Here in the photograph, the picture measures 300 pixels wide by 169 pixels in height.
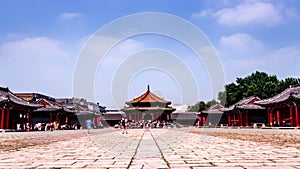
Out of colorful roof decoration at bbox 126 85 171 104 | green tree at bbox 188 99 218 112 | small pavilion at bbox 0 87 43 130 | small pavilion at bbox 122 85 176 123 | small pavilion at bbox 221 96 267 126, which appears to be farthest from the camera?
green tree at bbox 188 99 218 112

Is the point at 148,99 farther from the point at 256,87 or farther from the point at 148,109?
the point at 256,87

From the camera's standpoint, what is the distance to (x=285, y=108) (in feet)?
110

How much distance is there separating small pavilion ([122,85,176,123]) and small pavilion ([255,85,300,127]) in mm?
14765

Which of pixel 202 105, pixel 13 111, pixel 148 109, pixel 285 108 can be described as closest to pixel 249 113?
pixel 285 108

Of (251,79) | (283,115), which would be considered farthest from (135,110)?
(251,79)

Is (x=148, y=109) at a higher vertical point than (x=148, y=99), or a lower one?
lower

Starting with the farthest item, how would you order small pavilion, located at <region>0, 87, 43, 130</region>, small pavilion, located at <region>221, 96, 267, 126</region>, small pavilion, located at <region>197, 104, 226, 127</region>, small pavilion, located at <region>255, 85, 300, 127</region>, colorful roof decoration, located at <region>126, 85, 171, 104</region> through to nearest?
small pavilion, located at <region>197, 104, 226, 127</region>
colorful roof decoration, located at <region>126, 85, 171, 104</region>
small pavilion, located at <region>221, 96, 267, 126</region>
small pavilion, located at <region>255, 85, 300, 127</region>
small pavilion, located at <region>0, 87, 43, 130</region>

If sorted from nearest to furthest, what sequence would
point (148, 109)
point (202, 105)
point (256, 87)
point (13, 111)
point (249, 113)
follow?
point (13, 111)
point (249, 113)
point (148, 109)
point (256, 87)
point (202, 105)

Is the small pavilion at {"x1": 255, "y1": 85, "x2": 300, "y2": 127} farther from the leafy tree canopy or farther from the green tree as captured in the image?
the green tree

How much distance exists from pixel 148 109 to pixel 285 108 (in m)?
18.6

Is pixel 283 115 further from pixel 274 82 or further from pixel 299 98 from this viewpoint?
pixel 274 82

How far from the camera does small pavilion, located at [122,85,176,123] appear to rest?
44.1 metres

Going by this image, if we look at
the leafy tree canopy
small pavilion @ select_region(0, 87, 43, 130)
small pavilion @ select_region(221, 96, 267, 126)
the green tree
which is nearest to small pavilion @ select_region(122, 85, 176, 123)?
small pavilion @ select_region(221, 96, 267, 126)

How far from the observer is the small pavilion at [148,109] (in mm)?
44062
